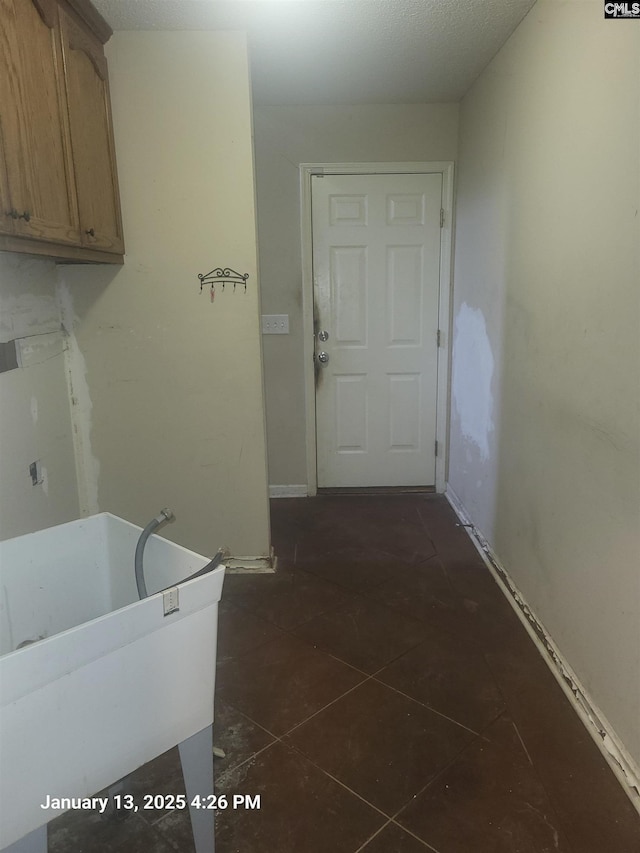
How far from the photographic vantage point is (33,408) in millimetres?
2215

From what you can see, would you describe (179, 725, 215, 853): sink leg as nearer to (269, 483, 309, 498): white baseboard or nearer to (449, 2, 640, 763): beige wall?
(449, 2, 640, 763): beige wall

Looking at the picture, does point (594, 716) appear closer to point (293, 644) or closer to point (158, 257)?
point (293, 644)

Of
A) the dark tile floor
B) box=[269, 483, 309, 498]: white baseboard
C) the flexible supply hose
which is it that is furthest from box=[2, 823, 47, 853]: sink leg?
box=[269, 483, 309, 498]: white baseboard

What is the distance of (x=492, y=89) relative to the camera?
8.80 feet

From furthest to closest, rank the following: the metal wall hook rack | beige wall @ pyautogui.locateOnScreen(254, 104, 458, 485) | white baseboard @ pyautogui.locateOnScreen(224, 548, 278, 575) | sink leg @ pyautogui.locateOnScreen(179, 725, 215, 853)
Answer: beige wall @ pyautogui.locateOnScreen(254, 104, 458, 485)
white baseboard @ pyautogui.locateOnScreen(224, 548, 278, 575)
the metal wall hook rack
sink leg @ pyautogui.locateOnScreen(179, 725, 215, 853)

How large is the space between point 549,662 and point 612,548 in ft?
2.14

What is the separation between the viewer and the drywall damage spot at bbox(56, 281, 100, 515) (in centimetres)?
253

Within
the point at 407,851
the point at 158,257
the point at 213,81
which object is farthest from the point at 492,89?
the point at 407,851

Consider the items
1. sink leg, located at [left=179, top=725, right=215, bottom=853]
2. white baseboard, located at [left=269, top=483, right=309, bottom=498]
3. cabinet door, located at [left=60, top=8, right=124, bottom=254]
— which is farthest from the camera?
white baseboard, located at [left=269, top=483, right=309, bottom=498]

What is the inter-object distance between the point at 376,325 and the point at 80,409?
1858 mm

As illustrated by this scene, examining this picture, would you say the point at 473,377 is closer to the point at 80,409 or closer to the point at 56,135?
the point at 80,409

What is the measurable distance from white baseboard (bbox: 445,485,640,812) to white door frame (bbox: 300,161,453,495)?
1.09 m

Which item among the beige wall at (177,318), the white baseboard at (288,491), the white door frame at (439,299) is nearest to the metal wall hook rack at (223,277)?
the beige wall at (177,318)

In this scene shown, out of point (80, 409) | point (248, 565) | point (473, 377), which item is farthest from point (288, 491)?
point (80, 409)
